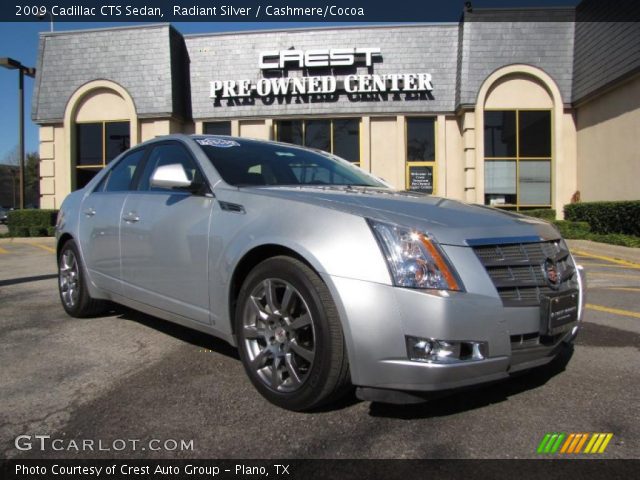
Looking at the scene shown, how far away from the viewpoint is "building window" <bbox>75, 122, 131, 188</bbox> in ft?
57.4

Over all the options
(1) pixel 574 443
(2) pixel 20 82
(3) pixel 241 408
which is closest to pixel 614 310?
(1) pixel 574 443

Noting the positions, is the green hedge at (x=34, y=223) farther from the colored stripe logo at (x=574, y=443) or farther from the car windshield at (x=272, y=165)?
the colored stripe logo at (x=574, y=443)

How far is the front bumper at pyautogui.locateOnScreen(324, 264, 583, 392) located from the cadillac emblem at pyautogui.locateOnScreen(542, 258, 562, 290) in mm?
315

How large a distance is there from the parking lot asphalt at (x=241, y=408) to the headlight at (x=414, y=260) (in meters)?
0.75

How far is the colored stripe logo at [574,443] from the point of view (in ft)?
7.37

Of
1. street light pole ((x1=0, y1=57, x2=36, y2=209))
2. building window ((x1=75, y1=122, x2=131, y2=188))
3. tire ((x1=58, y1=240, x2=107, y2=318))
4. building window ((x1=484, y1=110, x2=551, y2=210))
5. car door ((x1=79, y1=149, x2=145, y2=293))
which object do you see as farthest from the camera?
building window ((x1=75, y1=122, x2=131, y2=188))

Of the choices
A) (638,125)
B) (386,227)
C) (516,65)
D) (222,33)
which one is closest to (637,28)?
(638,125)

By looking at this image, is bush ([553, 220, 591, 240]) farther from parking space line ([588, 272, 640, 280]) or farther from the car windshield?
the car windshield

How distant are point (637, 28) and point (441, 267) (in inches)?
537

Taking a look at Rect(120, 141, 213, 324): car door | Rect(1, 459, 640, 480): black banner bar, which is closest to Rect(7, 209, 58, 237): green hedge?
Rect(120, 141, 213, 324): car door

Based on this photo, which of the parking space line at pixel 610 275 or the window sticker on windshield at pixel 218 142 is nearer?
the window sticker on windshield at pixel 218 142

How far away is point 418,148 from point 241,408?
14991 millimetres

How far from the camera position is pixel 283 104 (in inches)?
653

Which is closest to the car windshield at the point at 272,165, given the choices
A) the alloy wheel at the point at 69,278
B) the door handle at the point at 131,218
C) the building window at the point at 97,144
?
the door handle at the point at 131,218
